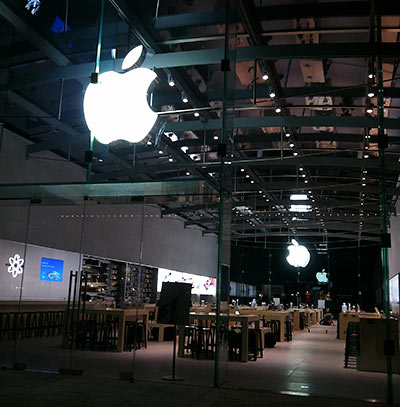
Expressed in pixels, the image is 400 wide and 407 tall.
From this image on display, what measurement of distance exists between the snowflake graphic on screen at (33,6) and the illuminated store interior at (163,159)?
2 centimetres

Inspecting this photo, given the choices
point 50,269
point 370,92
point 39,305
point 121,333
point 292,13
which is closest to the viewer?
point 292,13

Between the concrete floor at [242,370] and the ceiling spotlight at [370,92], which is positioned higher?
the ceiling spotlight at [370,92]

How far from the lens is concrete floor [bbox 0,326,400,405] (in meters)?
6.32

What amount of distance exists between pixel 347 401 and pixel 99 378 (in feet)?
10.6

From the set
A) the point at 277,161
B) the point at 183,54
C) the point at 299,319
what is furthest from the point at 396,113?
the point at 299,319

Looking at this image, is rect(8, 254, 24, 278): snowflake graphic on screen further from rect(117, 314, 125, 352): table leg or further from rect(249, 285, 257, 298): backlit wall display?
rect(249, 285, 257, 298): backlit wall display

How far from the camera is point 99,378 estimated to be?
6574 millimetres

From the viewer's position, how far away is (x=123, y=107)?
6324 mm

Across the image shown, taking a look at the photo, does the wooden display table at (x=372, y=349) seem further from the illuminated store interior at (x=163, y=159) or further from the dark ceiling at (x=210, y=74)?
the dark ceiling at (x=210, y=74)

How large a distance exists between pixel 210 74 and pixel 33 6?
3.73 m

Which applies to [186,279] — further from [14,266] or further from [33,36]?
[33,36]

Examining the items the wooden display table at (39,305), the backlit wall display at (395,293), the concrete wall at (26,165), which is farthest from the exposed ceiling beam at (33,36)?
the backlit wall display at (395,293)

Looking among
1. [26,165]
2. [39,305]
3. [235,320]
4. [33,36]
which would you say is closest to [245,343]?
[235,320]

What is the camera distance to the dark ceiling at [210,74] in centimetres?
788
